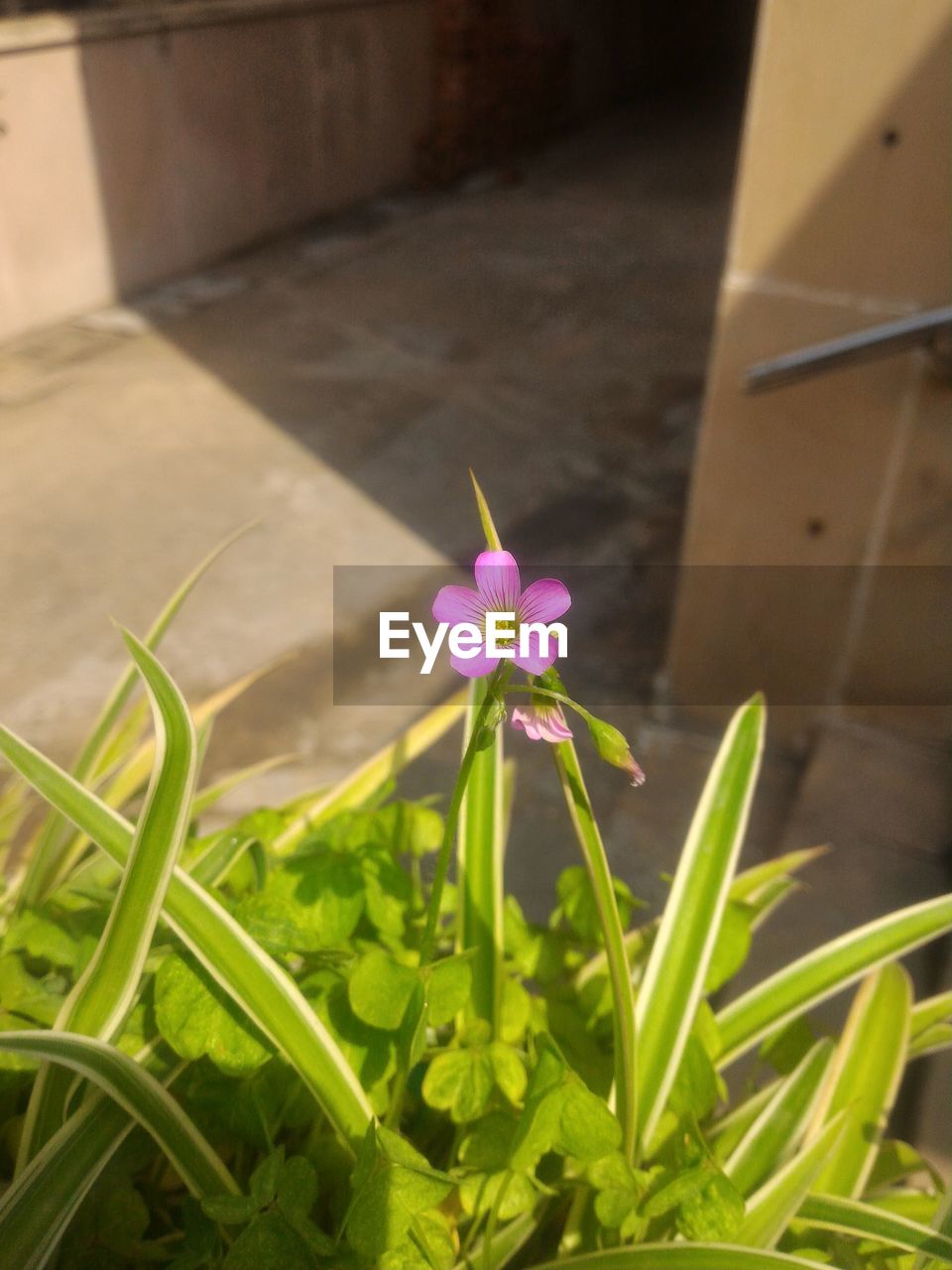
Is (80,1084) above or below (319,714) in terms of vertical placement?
above

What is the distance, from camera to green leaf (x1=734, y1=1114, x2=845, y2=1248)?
0.74 m

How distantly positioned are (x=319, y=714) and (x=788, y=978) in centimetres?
154

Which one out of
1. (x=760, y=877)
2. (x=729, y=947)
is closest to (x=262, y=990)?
(x=729, y=947)

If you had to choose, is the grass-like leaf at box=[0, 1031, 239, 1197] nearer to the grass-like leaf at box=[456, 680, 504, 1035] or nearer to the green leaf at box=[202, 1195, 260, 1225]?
the green leaf at box=[202, 1195, 260, 1225]

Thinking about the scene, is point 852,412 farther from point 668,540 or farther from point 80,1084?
point 80,1084

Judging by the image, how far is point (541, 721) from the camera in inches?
22.3

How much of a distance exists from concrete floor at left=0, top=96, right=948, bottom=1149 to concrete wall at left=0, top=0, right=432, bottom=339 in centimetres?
21

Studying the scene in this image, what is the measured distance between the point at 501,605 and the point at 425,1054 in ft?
1.31

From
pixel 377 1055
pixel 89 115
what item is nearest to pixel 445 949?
pixel 377 1055

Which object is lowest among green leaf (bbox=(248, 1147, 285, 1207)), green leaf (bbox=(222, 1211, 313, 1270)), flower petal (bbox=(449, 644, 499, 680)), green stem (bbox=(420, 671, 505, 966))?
green leaf (bbox=(222, 1211, 313, 1270))

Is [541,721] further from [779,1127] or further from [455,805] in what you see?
[779,1127]

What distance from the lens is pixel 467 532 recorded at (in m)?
3.07

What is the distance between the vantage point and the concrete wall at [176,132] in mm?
4270

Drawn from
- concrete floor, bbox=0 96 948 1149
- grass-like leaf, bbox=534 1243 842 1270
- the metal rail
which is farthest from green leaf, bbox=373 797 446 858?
the metal rail
